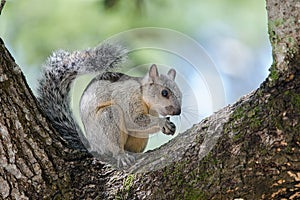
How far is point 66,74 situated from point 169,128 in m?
0.41

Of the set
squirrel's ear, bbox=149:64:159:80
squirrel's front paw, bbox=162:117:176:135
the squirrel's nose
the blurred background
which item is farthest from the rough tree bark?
the blurred background

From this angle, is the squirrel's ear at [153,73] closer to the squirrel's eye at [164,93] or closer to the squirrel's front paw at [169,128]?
the squirrel's eye at [164,93]

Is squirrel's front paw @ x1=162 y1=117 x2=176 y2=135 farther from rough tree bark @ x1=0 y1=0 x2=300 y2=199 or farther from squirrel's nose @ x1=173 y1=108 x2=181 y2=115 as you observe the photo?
rough tree bark @ x1=0 y1=0 x2=300 y2=199

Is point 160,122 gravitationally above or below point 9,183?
above

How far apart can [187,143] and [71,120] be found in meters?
0.58

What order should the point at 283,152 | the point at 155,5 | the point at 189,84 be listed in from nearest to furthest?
the point at 283,152 → the point at 189,84 → the point at 155,5

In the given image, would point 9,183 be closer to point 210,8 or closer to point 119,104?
point 119,104

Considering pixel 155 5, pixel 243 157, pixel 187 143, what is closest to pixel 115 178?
pixel 187 143

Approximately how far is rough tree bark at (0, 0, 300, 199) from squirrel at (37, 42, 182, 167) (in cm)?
26

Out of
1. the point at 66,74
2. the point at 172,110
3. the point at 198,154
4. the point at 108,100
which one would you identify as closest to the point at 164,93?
the point at 172,110

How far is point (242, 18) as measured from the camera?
94.7 inches

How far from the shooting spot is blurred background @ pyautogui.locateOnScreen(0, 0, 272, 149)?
7.20 feet

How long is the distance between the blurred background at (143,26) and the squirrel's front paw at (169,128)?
1.17 ft

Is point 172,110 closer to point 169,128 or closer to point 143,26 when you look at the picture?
point 169,128
